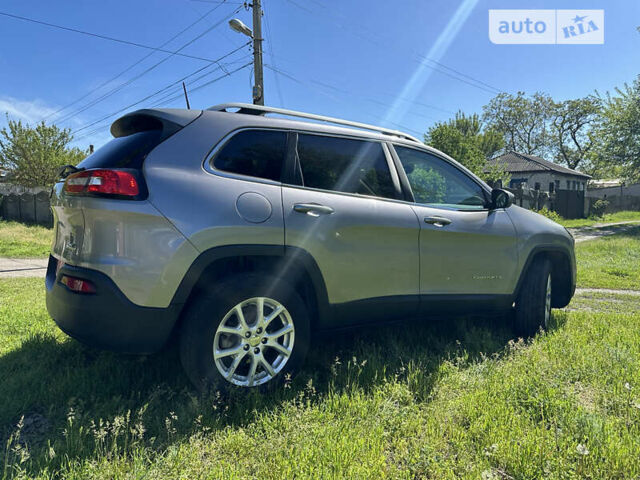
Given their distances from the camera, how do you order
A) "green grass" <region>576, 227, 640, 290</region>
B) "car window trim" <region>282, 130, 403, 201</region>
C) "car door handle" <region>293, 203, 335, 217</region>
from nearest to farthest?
"car door handle" <region>293, 203, 335, 217</region>
"car window trim" <region>282, 130, 403, 201</region>
"green grass" <region>576, 227, 640, 290</region>

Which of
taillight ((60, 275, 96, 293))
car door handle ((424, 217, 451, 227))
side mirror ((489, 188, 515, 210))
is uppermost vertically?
side mirror ((489, 188, 515, 210))

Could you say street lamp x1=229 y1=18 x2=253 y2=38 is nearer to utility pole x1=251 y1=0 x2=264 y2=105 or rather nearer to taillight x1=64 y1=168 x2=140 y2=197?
utility pole x1=251 y1=0 x2=264 y2=105

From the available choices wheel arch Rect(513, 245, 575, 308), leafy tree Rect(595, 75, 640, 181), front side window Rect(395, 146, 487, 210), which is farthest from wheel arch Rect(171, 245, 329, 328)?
leafy tree Rect(595, 75, 640, 181)

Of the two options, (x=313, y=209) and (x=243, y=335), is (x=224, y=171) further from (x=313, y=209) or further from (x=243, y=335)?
(x=243, y=335)

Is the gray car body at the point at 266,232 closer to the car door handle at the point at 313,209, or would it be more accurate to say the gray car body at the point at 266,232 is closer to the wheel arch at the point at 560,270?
the car door handle at the point at 313,209

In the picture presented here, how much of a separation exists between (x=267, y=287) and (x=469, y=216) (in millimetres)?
1951

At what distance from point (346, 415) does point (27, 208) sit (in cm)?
1931

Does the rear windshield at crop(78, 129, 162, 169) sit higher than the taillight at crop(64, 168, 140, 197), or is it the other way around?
the rear windshield at crop(78, 129, 162, 169)

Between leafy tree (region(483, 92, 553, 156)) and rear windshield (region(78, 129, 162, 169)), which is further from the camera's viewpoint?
leafy tree (region(483, 92, 553, 156))

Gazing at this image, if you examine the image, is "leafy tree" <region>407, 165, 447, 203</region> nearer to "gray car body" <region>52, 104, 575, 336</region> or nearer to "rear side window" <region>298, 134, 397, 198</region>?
"gray car body" <region>52, 104, 575, 336</region>

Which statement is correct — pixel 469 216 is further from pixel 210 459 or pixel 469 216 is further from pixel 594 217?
pixel 594 217

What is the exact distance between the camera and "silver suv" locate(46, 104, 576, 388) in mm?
2133

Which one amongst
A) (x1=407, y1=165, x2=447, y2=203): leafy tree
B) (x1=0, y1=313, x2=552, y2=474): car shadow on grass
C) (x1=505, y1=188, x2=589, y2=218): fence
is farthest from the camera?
(x1=505, y1=188, x2=589, y2=218): fence

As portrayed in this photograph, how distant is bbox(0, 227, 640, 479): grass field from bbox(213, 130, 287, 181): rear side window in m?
1.35
